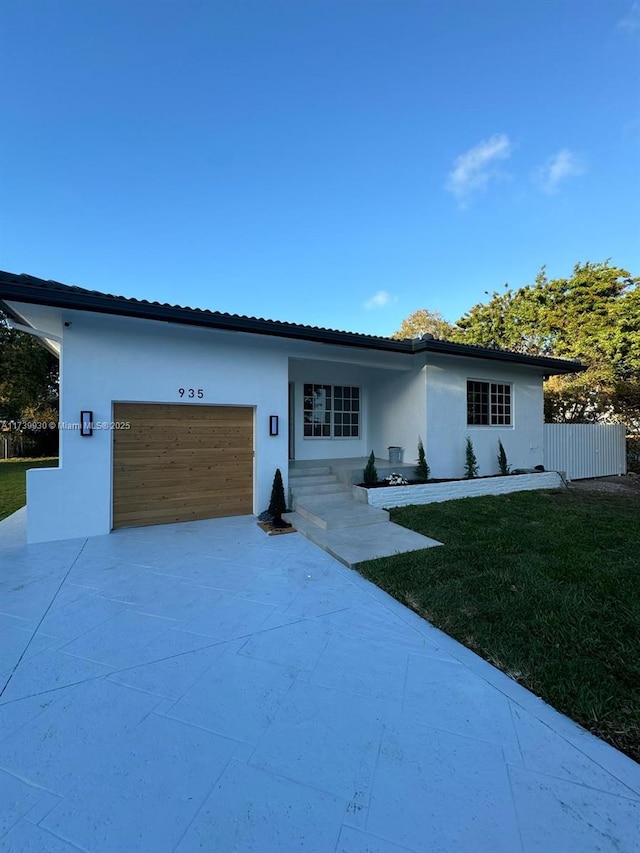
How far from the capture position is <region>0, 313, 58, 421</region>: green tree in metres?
16.2

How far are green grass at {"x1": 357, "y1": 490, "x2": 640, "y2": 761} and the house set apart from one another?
10.2 ft

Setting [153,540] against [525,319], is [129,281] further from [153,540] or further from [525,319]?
[525,319]

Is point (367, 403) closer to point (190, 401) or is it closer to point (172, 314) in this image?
point (190, 401)

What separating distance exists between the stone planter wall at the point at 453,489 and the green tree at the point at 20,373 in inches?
658

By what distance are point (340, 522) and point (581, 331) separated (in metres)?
15.8

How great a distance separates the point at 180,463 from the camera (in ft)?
21.3

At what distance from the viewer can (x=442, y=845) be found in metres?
1.47

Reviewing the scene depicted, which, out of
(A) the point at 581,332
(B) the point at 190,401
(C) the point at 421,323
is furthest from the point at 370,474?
(C) the point at 421,323

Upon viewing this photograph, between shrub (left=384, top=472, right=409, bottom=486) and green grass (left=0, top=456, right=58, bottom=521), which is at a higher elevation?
shrub (left=384, top=472, right=409, bottom=486)

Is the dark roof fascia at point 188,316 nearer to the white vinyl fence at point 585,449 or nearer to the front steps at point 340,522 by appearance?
the front steps at point 340,522

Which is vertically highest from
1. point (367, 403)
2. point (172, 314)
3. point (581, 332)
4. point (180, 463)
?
point (581, 332)

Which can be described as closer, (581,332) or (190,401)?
(190,401)

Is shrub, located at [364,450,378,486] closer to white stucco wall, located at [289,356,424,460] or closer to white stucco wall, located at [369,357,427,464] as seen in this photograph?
white stucco wall, located at [369,357,427,464]

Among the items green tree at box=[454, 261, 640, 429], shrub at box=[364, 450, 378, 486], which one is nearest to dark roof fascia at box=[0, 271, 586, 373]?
shrub at box=[364, 450, 378, 486]
